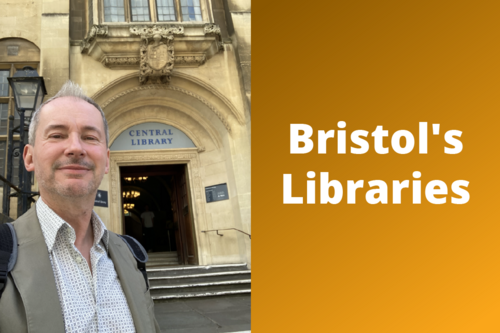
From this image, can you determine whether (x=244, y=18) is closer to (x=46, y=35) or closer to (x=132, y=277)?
(x=46, y=35)

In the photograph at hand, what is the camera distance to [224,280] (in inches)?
→ 395

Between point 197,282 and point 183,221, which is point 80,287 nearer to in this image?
point 197,282

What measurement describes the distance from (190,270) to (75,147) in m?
9.67

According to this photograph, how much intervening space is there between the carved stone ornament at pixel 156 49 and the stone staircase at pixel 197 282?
505cm

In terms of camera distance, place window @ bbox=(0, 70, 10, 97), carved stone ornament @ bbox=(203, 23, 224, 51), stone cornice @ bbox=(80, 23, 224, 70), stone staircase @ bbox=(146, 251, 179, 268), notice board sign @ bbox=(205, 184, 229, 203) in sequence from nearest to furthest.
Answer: stone cornice @ bbox=(80, 23, 224, 70), carved stone ornament @ bbox=(203, 23, 224, 51), window @ bbox=(0, 70, 10, 97), notice board sign @ bbox=(205, 184, 229, 203), stone staircase @ bbox=(146, 251, 179, 268)

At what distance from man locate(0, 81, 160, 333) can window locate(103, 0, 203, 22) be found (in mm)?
11204

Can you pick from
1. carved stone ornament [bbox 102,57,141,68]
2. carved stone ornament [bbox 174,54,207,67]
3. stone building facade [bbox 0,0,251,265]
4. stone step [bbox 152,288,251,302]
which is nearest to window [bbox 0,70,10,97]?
stone building facade [bbox 0,0,251,265]

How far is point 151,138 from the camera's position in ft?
41.1

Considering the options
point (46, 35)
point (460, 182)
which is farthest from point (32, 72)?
point (460, 182)

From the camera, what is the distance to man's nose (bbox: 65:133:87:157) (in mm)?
1401

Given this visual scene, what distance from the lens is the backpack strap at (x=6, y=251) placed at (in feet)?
3.79

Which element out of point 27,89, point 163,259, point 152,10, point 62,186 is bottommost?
point 163,259

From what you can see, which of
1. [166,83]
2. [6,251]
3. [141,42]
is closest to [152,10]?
[141,42]

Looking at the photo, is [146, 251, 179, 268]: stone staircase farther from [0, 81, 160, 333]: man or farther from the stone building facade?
[0, 81, 160, 333]: man
